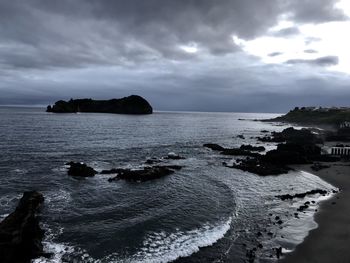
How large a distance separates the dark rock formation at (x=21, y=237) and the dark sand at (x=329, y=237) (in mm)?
15123

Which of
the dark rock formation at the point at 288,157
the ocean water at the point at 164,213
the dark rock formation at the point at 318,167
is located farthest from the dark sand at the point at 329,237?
the dark rock formation at the point at 288,157

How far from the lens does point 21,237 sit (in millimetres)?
18328

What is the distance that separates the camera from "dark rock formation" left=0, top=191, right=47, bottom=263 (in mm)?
16984

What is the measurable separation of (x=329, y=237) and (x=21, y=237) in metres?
20.8

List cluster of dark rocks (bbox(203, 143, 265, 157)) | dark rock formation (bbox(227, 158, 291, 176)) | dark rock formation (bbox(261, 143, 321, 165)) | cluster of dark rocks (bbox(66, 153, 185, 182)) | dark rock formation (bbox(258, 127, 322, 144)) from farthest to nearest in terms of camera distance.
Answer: dark rock formation (bbox(258, 127, 322, 144)) < cluster of dark rocks (bbox(203, 143, 265, 157)) < dark rock formation (bbox(261, 143, 321, 165)) < dark rock formation (bbox(227, 158, 291, 176)) < cluster of dark rocks (bbox(66, 153, 185, 182))

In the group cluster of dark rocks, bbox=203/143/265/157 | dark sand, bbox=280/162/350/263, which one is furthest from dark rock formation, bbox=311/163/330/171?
dark sand, bbox=280/162/350/263

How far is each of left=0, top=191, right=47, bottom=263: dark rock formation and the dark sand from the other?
15.1m

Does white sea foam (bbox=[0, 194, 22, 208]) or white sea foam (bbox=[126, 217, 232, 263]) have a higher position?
white sea foam (bbox=[0, 194, 22, 208])

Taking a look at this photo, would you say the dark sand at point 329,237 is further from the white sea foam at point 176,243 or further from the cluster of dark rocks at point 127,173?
the cluster of dark rocks at point 127,173

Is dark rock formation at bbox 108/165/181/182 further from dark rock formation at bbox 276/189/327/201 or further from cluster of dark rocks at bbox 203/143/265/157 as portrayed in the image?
cluster of dark rocks at bbox 203/143/265/157

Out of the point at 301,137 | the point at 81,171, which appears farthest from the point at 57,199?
the point at 301,137

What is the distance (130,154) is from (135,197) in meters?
31.2

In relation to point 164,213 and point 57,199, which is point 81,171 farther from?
point 164,213

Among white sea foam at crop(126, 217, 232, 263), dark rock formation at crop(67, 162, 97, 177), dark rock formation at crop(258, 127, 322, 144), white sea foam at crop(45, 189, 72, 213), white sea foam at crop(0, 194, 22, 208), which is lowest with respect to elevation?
white sea foam at crop(126, 217, 232, 263)
